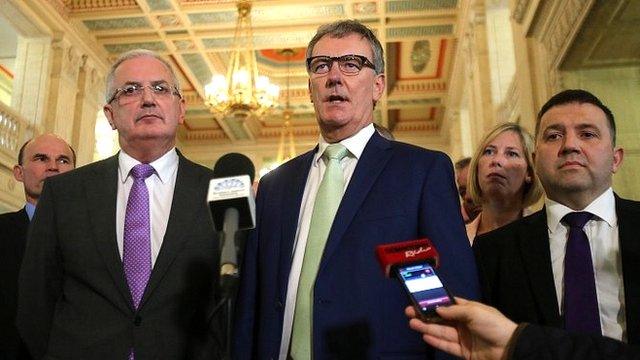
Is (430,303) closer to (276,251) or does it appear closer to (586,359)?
(586,359)

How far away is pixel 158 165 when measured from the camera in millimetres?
1899

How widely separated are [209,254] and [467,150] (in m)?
10.4

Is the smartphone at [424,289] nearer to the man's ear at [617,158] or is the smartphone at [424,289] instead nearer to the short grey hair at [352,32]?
the short grey hair at [352,32]

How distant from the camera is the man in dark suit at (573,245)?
165cm

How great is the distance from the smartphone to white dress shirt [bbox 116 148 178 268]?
895mm

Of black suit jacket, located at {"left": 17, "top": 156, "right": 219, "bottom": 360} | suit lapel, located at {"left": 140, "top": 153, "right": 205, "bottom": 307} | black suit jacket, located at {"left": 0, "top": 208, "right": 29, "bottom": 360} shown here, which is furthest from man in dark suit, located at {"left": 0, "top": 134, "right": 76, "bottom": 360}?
suit lapel, located at {"left": 140, "top": 153, "right": 205, "bottom": 307}

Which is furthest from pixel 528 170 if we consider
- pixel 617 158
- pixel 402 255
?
pixel 402 255

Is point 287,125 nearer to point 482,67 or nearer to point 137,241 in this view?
point 482,67

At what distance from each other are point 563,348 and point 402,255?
1.10 feet

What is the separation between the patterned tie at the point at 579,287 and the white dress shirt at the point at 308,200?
0.68 meters

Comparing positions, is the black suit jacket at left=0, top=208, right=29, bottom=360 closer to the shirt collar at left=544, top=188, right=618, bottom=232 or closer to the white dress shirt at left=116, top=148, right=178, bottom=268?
the white dress shirt at left=116, top=148, right=178, bottom=268

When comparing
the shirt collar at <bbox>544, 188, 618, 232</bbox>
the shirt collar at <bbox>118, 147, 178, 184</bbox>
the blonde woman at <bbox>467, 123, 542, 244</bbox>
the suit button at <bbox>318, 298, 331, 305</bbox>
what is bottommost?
the suit button at <bbox>318, 298, 331, 305</bbox>

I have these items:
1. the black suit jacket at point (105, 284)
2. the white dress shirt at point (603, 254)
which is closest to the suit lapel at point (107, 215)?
the black suit jacket at point (105, 284)

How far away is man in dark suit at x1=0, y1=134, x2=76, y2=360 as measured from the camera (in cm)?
260
